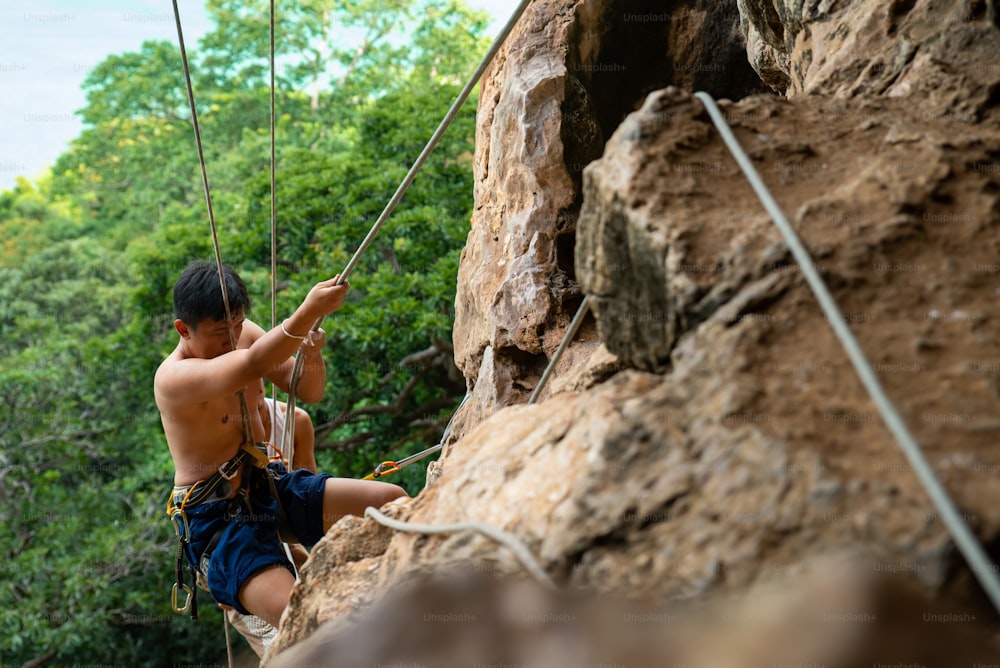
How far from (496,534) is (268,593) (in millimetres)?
1393

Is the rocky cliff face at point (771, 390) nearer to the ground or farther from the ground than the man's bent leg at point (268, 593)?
farther from the ground

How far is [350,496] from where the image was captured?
3072 mm

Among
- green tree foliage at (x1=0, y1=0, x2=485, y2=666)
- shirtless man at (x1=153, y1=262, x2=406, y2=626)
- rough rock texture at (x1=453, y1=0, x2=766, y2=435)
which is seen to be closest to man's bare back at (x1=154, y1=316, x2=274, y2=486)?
shirtless man at (x1=153, y1=262, x2=406, y2=626)

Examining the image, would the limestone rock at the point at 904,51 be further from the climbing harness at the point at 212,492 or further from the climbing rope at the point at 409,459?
the climbing harness at the point at 212,492

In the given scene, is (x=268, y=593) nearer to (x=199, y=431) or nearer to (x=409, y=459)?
(x=199, y=431)

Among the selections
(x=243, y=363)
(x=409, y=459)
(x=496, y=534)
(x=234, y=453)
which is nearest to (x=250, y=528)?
(x=234, y=453)

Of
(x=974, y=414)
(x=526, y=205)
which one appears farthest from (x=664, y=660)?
(x=526, y=205)

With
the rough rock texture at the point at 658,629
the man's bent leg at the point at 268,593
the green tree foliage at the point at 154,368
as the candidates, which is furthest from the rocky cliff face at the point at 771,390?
the green tree foliage at the point at 154,368

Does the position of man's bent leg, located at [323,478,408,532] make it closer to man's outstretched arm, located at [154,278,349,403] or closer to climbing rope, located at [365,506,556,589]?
man's outstretched arm, located at [154,278,349,403]

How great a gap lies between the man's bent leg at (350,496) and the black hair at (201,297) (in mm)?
712

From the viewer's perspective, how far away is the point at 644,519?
1.41 m

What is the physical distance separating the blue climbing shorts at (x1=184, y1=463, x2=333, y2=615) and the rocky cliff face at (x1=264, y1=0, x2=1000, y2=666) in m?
0.74

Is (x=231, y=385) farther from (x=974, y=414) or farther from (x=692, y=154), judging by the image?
(x=974, y=414)

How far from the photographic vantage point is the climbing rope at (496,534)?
1460 millimetres
